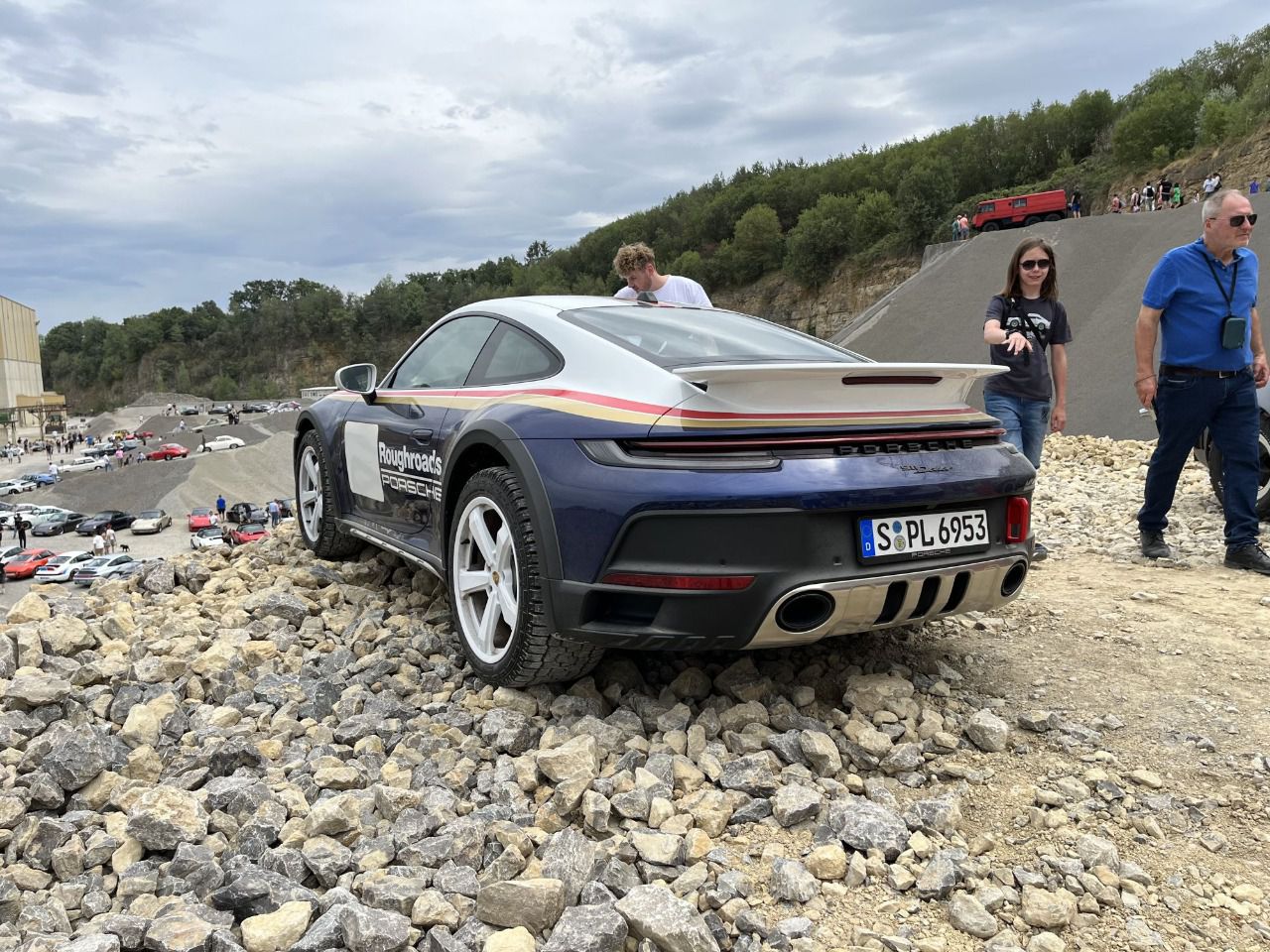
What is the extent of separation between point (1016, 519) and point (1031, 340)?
2430 mm

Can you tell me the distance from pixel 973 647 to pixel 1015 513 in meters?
0.81

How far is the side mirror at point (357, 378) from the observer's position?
4637 millimetres

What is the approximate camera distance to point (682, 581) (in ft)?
8.36

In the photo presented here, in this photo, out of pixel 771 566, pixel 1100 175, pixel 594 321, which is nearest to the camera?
pixel 771 566

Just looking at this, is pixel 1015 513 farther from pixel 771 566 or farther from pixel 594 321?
pixel 594 321

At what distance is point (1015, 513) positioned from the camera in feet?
9.79

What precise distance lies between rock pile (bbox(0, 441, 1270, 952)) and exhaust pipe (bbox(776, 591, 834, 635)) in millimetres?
344

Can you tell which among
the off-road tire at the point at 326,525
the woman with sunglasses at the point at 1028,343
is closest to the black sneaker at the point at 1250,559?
the woman with sunglasses at the point at 1028,343

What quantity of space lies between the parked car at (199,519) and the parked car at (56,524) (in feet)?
13.4

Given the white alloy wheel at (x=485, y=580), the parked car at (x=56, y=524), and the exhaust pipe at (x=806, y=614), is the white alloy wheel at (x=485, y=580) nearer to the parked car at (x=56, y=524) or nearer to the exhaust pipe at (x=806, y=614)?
the exhaust pipe at (x=806, y=614)

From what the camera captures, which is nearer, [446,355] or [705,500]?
[705,500]

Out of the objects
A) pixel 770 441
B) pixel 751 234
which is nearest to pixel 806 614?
pixel 770 441

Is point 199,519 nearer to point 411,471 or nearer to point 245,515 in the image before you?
point 245,515

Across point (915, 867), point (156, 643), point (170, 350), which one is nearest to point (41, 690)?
point (156, 643)
